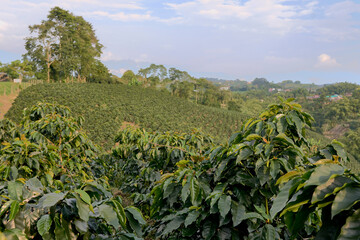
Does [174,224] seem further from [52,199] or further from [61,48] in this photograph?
[61,48]

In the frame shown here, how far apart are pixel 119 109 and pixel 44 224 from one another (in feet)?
79.1

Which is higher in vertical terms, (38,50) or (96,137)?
(38,50)

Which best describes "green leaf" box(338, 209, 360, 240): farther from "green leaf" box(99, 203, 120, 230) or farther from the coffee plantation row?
"green leaf" box(99, 203, 120, 230)

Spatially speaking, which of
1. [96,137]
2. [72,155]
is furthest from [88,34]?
[72,155]

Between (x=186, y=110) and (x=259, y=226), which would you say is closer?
(x=259, y=226)

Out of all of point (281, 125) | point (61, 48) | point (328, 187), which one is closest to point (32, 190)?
point (328, 187)

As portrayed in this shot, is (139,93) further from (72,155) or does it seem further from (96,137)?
(72,155)

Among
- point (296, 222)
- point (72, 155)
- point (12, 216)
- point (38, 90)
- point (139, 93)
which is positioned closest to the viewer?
point (296, 222)

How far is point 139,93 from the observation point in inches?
1173

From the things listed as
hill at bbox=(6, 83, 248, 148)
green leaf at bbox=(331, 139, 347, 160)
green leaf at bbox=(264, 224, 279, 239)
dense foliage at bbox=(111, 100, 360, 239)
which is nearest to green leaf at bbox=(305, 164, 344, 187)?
dense foliage at bbox=(111, 100, 360, 239)

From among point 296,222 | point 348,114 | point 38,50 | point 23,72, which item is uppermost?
point 38,50

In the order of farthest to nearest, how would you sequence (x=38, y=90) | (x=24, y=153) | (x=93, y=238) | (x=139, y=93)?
Answer: (x=139, y=93) < (x=38, y=90) < (x=24, y=153) < (x=93, y=238)

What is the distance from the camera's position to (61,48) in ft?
99.2

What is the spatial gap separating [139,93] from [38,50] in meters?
13.8
